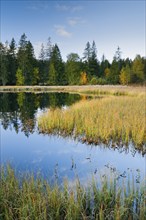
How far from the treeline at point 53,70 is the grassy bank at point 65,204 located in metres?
47.0

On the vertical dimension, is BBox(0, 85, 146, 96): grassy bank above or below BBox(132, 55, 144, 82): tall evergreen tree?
below

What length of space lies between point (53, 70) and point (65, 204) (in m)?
51.3

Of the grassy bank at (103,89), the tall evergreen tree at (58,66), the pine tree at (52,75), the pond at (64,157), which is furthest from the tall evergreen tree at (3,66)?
the pond at (64,157)

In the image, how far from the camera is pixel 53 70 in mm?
54125

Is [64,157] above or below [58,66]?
below

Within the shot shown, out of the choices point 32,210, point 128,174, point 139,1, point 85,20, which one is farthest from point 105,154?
point 85,20

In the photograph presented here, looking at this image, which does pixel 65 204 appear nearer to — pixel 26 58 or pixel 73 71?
pixel 26 58

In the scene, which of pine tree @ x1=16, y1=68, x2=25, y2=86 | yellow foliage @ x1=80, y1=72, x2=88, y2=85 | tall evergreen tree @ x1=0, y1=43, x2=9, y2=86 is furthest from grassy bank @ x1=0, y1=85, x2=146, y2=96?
yellow foliage @ x1=80, y1=72, x2=88, y2=85

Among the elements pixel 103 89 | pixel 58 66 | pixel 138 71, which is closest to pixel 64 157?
pixel 103 89

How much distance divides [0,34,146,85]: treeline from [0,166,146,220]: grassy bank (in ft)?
154

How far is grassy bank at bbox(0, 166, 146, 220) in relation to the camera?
366 cm

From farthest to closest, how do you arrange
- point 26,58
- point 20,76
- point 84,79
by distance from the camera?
point 84,79, point 26,58, point 20,76

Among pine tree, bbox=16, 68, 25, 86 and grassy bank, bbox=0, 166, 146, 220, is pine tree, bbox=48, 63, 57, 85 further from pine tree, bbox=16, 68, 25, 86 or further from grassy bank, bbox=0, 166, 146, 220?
grassy bank, bbox=0, 166, 146, 220

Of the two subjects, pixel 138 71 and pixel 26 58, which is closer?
pixel 26 58
